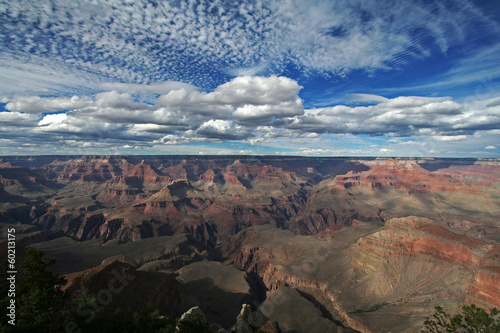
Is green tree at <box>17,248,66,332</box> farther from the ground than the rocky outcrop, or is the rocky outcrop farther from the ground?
green tree at <box>17,248,66,332</box>

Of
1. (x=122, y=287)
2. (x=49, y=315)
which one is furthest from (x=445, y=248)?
(x=49, y=315)

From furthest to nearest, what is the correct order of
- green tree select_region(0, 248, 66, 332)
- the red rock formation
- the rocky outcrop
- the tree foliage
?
the red rock formation, the rocky outcrop, the tree foliage, green tree select_region(0, 248, 66, 332)

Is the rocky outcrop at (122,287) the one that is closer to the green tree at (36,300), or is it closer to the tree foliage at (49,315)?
the tree foliage at (49,315)

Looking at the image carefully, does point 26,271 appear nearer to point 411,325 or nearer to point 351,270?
point 411,325

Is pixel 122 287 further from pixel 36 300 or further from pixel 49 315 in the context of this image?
pixel 36 300

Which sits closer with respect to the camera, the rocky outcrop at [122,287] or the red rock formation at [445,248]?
A: the rocky outcrop at [122,287]

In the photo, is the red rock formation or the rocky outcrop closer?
the rocky outcrop

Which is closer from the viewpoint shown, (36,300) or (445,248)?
(36,300)

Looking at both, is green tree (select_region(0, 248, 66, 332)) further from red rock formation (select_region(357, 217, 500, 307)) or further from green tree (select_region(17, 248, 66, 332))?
red rock formation (select_region(357, 217, 500, 307))

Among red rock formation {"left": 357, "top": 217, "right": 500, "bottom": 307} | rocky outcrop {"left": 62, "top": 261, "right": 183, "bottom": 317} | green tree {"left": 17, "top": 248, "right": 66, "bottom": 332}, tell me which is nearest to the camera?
green tree {"left": 17, "top": 248, "right": 66, "bottom": 332}

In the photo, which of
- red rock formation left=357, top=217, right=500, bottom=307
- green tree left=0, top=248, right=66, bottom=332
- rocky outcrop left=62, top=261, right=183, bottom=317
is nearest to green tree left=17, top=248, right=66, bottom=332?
green tree left=0, top=248, right=66, bottom=332

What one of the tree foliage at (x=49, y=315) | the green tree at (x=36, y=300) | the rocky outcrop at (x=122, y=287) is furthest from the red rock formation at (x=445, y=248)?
the green tree at (x=36, y=300)
